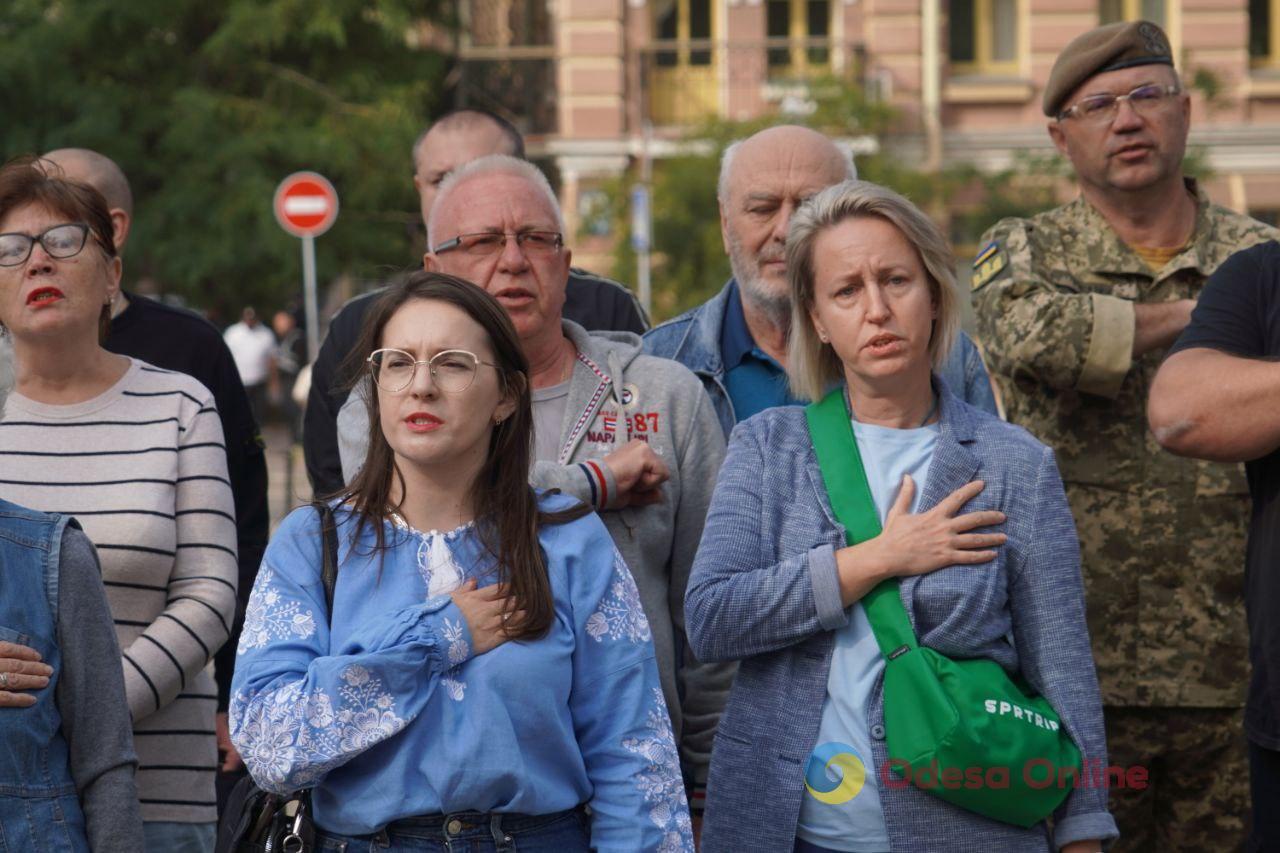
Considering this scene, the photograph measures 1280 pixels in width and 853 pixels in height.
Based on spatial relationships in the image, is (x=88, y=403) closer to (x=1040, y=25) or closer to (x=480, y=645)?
(x=480, y=645)

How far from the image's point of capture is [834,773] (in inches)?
128

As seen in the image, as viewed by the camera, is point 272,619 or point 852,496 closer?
point 272,619

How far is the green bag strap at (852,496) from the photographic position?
3211 millimetres

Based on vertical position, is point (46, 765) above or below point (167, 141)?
below

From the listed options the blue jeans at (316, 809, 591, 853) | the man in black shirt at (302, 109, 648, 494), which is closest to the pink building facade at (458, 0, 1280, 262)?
the man in black shirt at (302, 109, 648, 494)

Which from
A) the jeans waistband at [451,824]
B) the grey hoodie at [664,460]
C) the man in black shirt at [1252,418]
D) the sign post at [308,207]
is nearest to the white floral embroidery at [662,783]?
the jeans waistband at [451,824]

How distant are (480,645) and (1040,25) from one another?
851 inches

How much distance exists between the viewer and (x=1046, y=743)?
3.12 m

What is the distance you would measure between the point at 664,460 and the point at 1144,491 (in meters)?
1.43

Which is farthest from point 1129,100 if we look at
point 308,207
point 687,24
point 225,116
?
point 687,24

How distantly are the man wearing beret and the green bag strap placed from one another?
41.9 inches

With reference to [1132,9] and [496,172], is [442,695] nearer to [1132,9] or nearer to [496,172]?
[496,172]

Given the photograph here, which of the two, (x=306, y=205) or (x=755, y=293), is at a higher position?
(x=306, y=205)

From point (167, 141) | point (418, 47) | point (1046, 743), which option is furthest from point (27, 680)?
point (418, 47)
